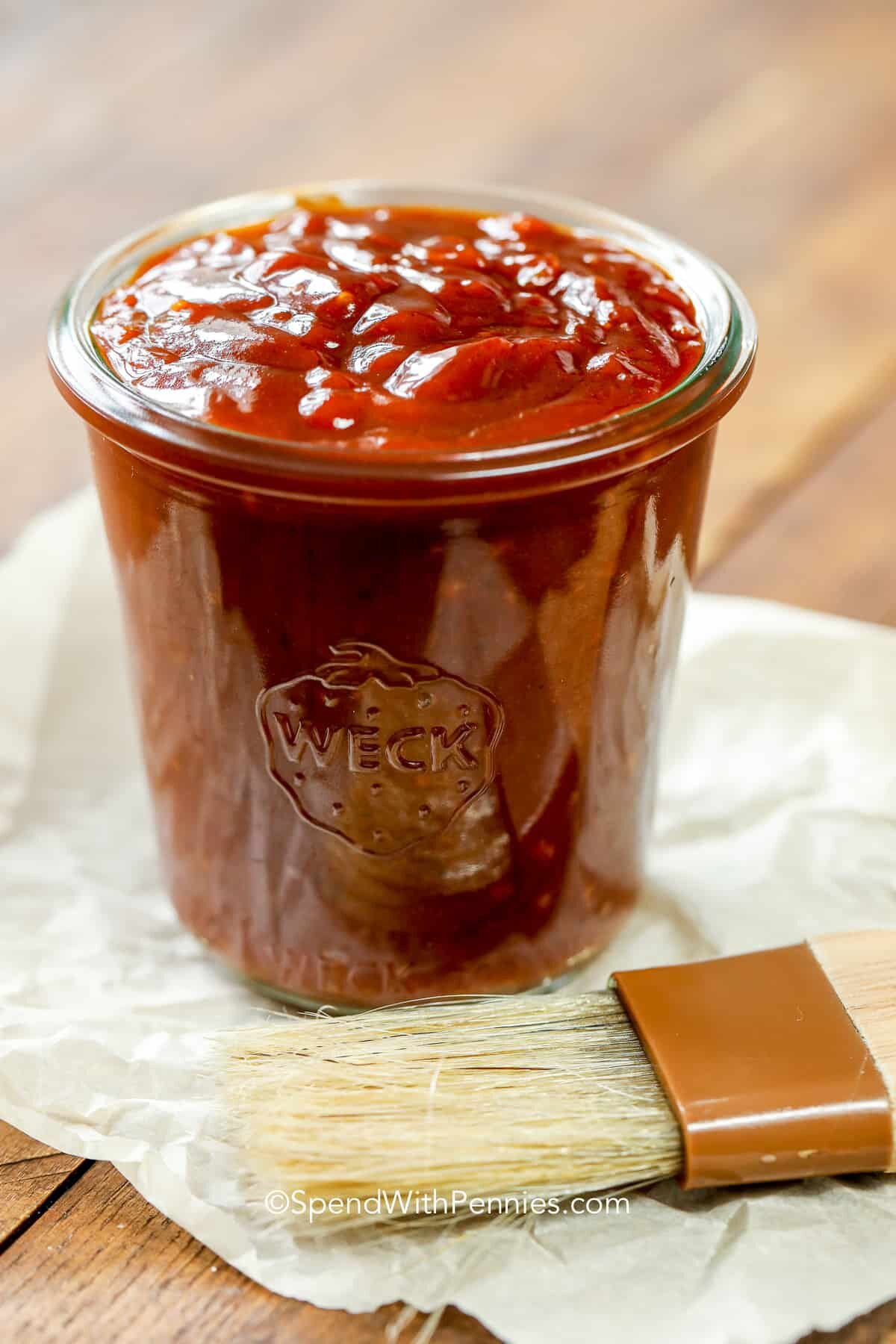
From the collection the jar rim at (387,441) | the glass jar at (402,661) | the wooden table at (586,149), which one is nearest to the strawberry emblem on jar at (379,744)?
the glass jar at (402,661)

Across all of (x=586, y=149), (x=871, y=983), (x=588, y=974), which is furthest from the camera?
(x=586, y=149)

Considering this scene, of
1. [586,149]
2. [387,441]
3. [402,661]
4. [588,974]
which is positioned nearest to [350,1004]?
[588,974]

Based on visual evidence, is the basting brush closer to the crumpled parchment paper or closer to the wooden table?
the crumpled parchment paper

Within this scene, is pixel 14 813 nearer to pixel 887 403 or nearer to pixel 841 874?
pixel 841 874

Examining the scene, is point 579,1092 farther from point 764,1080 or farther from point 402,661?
point 402,661

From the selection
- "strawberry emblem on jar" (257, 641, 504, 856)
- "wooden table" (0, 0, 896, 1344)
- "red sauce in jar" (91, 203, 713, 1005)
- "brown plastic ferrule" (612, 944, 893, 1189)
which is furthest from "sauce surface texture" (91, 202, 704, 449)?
"wooden table" (0, 0, 896, 1344)
